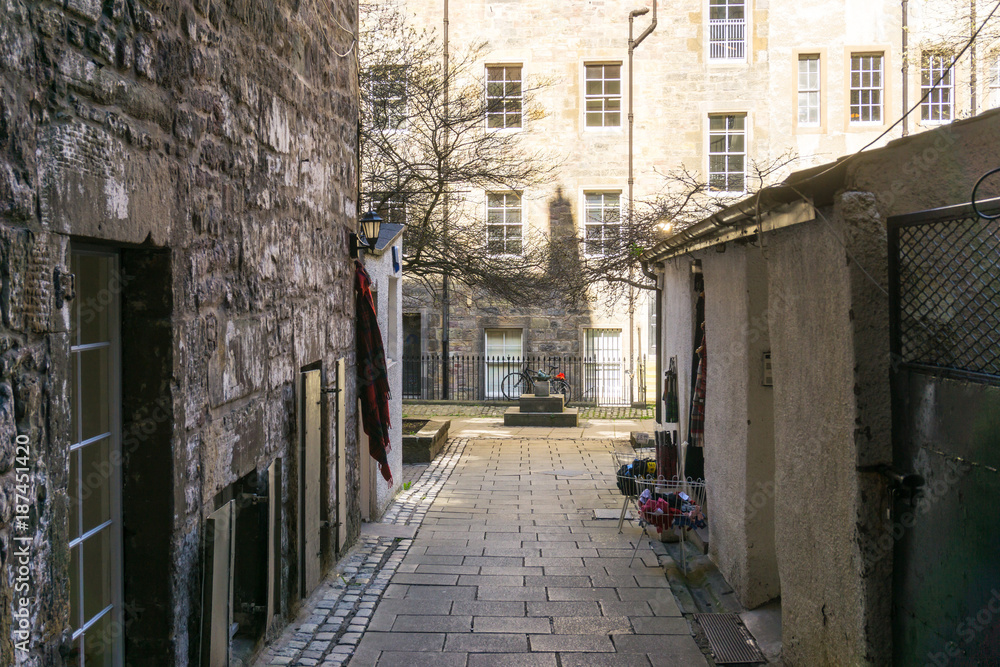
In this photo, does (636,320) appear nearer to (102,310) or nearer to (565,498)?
(565,498)

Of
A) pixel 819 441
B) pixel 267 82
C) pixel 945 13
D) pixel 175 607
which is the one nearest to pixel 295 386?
pixel 267 82

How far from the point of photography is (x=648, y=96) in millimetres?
21469

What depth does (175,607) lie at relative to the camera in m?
3.75

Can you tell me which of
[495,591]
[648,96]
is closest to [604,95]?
[648,96]

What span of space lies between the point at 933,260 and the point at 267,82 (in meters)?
3.76

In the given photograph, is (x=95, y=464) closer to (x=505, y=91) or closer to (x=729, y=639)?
(x=729, y=639)

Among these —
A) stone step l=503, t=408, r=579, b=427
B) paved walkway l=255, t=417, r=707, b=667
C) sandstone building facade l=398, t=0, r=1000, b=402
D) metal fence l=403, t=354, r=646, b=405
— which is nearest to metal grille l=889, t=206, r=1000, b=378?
paved walkway l=255, t=417, r=707, b=667

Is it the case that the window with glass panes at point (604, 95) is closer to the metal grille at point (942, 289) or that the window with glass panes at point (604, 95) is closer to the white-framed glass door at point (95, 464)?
the metal grille at point (942, 289)

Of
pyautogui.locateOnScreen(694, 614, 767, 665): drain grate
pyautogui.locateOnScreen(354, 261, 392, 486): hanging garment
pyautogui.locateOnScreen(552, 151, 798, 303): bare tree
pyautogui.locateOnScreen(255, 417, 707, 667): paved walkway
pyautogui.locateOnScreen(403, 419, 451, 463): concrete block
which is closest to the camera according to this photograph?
pyautogui.locateOnScreen(694, 614, 767, 665): drain grate

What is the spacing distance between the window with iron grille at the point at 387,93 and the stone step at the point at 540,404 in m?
6.05

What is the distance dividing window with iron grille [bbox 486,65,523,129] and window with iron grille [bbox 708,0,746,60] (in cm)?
474

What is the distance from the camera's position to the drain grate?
5328 millimetres

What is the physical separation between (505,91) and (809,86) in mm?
7313

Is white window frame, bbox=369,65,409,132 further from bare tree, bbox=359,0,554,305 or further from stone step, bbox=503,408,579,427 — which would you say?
stone step, bbox=503,408,579,427
